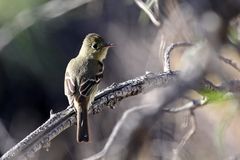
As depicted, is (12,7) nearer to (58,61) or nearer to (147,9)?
(58,61)

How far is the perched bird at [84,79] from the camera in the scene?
2.98m

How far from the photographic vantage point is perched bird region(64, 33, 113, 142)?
9.77ft

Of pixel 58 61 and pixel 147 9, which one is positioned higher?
pixel 58 61

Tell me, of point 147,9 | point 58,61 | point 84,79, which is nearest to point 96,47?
point 84,79

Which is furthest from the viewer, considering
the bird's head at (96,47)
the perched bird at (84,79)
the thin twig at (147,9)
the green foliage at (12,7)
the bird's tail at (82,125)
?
the green foliage at (12,7)

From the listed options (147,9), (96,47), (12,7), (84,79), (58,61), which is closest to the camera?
(147,9)

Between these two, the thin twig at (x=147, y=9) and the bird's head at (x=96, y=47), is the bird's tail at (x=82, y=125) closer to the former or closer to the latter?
the bird's head at (x=96, y=47)

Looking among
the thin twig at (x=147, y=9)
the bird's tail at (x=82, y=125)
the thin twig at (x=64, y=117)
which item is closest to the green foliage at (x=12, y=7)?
the bird's tail at (x=82, y=125)

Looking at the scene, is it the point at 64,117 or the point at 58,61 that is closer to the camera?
the point at 64,117

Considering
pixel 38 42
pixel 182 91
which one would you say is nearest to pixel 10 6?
pixel 38 42

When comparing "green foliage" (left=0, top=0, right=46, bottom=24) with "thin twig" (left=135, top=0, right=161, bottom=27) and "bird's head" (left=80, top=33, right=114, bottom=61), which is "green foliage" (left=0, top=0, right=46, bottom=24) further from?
"thin twig" (left=135, top=0, right=161, bottom=27)

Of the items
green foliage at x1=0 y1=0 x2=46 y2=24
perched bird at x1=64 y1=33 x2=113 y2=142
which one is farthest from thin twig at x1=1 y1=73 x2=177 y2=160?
green foliage at x1=0 y1=0 x2=46 y2=24

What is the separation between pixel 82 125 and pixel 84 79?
0.56 meters

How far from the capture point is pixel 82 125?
9.68 ft
